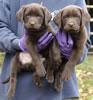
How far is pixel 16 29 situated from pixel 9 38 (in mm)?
164

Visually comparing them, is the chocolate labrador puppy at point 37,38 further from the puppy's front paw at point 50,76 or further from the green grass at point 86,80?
the green grass at point 86,80

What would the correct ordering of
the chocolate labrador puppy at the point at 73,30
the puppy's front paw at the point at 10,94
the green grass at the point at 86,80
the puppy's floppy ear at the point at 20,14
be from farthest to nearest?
the green grass at the point at 86,80 < the puppy's front paw at the point at 10,94 < the puppy's floppy ear at the point at 20,14 < the chocolate labrador puppy at the point at 73,30

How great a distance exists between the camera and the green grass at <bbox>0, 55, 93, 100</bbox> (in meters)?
6.42

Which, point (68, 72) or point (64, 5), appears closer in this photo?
point (68, 72)

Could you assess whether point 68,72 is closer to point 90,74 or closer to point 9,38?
point 9,38

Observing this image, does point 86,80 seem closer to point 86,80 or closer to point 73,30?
point 86,80

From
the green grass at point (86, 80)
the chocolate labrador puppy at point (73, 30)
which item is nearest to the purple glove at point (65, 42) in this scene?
the chocolate labrador puppy at point (73, 30)

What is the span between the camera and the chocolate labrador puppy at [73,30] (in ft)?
10.4

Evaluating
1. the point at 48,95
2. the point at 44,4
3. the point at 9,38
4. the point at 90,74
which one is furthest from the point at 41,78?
the point at 90,74

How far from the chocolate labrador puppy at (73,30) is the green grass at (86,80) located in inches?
121

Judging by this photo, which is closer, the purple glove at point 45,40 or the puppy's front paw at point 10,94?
the purple glove at point 45,40

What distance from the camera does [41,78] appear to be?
341 cm

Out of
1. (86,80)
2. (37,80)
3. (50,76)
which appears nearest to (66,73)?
(50,76)

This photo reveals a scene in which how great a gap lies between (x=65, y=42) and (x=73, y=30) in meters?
0.14
